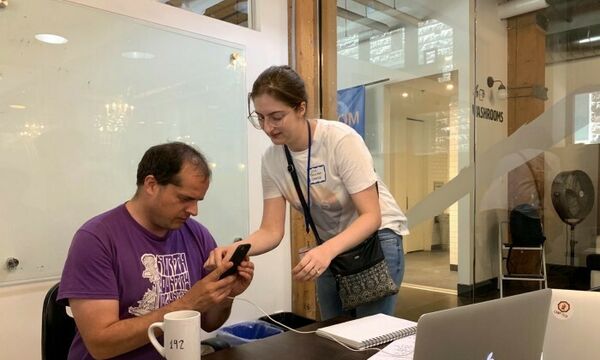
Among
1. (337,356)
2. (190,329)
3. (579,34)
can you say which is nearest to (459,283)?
(579,34)

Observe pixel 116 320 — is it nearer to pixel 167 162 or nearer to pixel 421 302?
pixel 167 162

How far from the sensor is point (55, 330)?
130 cm

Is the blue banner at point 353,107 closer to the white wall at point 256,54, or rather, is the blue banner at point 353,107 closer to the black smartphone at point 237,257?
the white wall at point 256,54

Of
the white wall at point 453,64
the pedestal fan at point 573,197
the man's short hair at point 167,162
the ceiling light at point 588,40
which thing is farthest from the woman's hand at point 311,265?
the ceiling light at point 588,40

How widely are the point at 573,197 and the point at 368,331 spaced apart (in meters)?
3.54

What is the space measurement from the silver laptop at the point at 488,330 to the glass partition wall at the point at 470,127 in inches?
128

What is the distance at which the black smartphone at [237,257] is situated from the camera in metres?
1.18

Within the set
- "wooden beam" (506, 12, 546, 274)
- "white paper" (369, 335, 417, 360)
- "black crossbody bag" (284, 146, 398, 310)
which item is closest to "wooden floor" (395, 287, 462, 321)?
"wooden beam" (506, 12, 546, 274)

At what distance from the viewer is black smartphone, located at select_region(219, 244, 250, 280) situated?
1.18 metres

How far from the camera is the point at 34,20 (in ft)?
7.06

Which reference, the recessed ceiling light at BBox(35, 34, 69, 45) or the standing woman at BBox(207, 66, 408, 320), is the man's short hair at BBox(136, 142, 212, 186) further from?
the recessed ceiling light at BBox(35, 34, 69, 45)

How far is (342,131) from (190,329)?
34.6 inches

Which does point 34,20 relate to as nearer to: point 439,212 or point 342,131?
point 342,131

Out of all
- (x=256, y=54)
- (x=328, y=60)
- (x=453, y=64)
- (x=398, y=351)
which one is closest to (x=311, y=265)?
(x=398, y=351)
